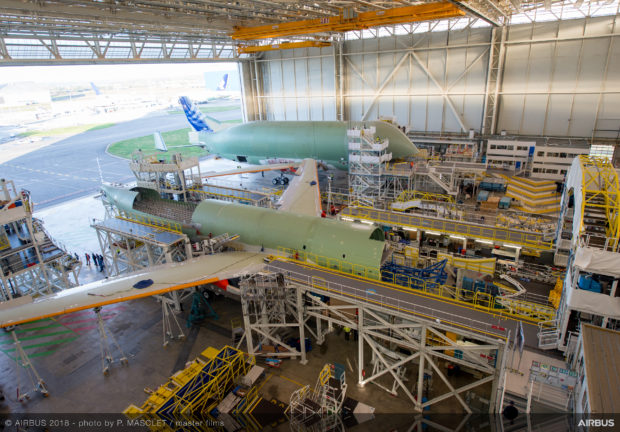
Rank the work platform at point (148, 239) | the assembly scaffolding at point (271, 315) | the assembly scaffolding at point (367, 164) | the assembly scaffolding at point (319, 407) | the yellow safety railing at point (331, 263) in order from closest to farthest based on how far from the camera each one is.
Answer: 1. the assembly scaffolding at point (319, 407)
2. the assembly scaffolding at point (271, 315)
3. the yellow safety railing at point (331, 263)
4. the work platform at point (148, 239)
5. the assembly scaffolding at point (367, 164)

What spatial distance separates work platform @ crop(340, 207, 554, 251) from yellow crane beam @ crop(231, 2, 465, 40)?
18850mm

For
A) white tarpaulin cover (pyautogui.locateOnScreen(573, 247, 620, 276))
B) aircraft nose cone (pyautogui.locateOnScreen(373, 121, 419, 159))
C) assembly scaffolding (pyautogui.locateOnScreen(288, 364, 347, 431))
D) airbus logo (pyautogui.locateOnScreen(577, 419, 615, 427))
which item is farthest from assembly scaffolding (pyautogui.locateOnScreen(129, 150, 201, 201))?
airbus logo (pyautogui.locateOnScreen(577, 419, 615, 427))

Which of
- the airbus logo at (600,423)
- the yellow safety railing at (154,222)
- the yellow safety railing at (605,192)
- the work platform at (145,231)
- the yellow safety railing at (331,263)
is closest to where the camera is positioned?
the airbus logo at (600,423)

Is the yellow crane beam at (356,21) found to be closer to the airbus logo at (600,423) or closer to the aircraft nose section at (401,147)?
the aircraft nose section at (401,147)

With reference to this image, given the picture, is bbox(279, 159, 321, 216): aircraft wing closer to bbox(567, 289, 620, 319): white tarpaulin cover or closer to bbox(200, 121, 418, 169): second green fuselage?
bbox(200, 121, 418, 169): second green fuselage

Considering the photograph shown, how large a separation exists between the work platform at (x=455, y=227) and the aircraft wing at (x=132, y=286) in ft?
31.7

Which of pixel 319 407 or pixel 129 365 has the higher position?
pixel 319 407

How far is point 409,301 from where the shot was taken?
1573cm

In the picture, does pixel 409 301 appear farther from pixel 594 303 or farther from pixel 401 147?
pixel 401 147

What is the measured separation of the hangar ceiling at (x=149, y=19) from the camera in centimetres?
2677

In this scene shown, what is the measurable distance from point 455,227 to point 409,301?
10611mm

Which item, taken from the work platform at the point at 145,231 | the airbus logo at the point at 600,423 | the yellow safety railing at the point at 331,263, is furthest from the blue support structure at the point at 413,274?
the work platform at the point at 145,231

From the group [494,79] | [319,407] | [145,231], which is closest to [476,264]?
[319,407]

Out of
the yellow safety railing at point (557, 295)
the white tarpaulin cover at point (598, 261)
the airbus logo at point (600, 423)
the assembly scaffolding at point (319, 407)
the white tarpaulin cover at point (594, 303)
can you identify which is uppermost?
the white tarpaulin cover at point (598, 261)
